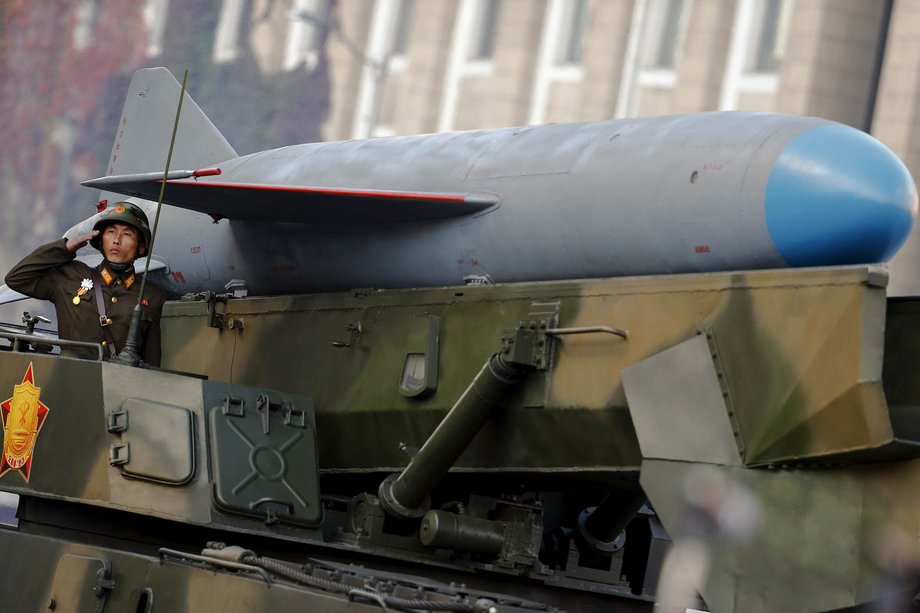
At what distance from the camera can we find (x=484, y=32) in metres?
35.6

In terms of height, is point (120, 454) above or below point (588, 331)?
below

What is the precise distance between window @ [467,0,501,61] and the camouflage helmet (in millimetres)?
27009

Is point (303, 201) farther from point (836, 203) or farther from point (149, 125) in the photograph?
point (149, 125)

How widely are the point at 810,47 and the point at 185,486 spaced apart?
2171 centimetres

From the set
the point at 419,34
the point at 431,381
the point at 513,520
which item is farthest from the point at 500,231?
the point at 419,34

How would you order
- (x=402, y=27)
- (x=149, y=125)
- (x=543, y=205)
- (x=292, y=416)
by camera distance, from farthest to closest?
(x=402, y=27)
(x=149, y=125)
(x=292, y=416)
(x=543, y=205)

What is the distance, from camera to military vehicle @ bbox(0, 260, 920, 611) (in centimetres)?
638

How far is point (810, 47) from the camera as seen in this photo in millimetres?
27156

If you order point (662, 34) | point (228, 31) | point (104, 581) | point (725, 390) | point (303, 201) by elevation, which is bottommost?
point (104, 581)

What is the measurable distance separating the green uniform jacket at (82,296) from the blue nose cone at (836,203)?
3.67m

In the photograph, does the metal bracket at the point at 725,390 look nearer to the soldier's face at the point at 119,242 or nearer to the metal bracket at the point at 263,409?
the metal bracket at the point at 263,409

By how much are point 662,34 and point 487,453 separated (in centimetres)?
2437

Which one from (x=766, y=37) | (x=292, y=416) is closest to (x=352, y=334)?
(x=292, y=416)

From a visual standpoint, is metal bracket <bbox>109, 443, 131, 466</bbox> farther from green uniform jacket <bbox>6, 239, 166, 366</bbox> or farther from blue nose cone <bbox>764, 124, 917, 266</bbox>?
blue nose cone <bbox>764, 124, 917, 266</bbox>
